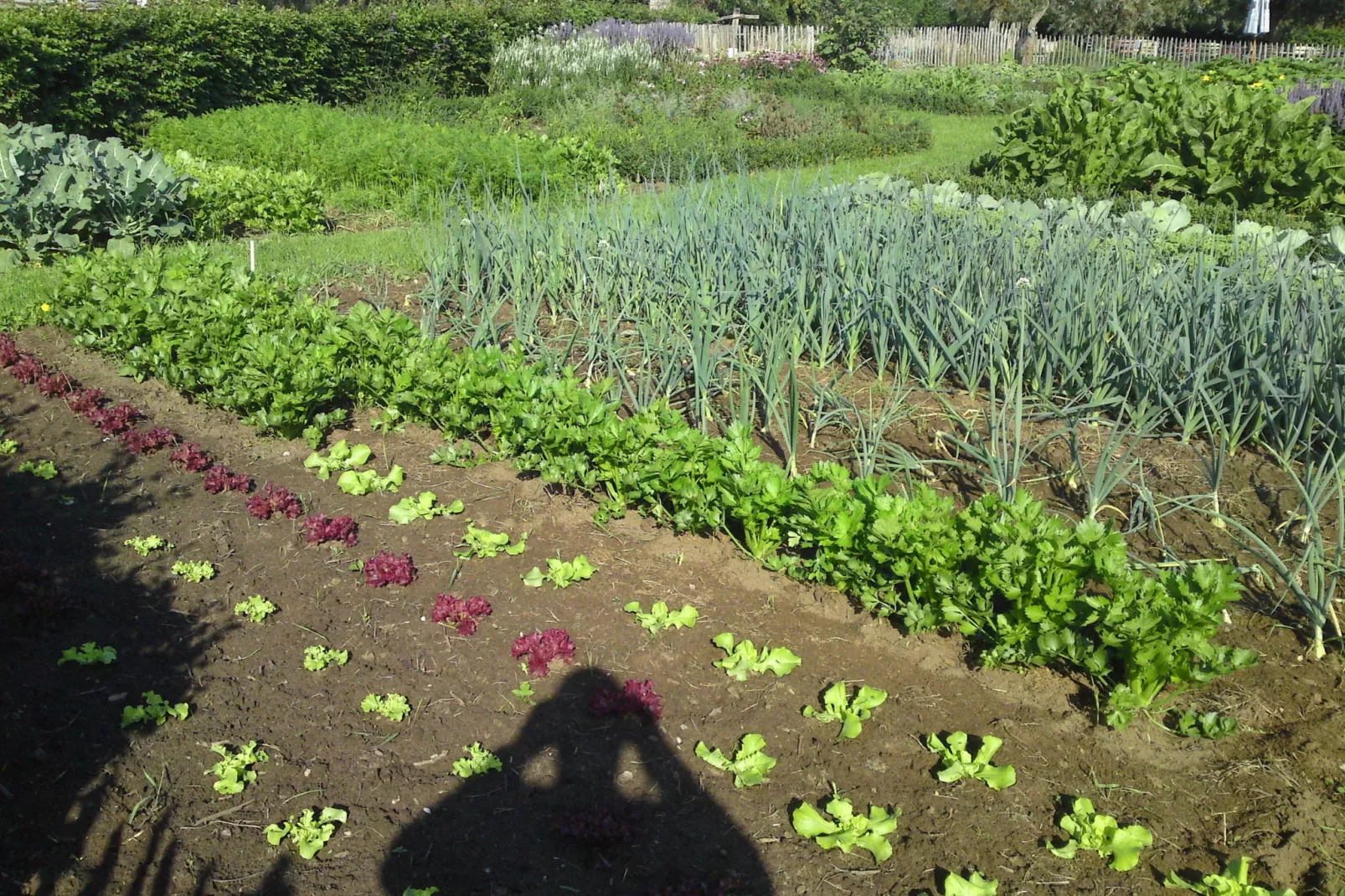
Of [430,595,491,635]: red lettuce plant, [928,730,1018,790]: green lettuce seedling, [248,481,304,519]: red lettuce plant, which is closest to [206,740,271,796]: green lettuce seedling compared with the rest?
[430,595,491,635]: red lettuce plant

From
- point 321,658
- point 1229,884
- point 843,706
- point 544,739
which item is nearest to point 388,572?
point 321,658

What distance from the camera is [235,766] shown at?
275 centimetres

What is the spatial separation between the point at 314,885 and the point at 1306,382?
3546 millimetres

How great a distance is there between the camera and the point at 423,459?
14.7ft

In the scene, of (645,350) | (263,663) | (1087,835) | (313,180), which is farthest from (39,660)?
(313,180)

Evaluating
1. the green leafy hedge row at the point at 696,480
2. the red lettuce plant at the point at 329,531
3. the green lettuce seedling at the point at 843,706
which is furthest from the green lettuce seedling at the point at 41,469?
the green lettuce seedling at the point at 843,706

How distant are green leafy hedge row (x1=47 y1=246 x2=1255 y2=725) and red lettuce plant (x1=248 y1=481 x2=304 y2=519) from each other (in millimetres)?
560

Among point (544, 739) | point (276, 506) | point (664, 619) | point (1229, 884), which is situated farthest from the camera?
point (276, 506)

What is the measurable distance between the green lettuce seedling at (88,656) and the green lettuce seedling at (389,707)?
0.81m

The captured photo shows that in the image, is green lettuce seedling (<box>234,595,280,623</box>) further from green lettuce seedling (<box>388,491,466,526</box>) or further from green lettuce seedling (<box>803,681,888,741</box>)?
green lettuce seedling (<box>803,681,888,741</box>)

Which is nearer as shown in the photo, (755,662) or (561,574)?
(755,662)

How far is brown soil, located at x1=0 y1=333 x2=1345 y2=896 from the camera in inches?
99.7

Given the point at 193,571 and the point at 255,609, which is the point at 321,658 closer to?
the point at 255,609

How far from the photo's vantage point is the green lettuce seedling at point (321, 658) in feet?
10.4
